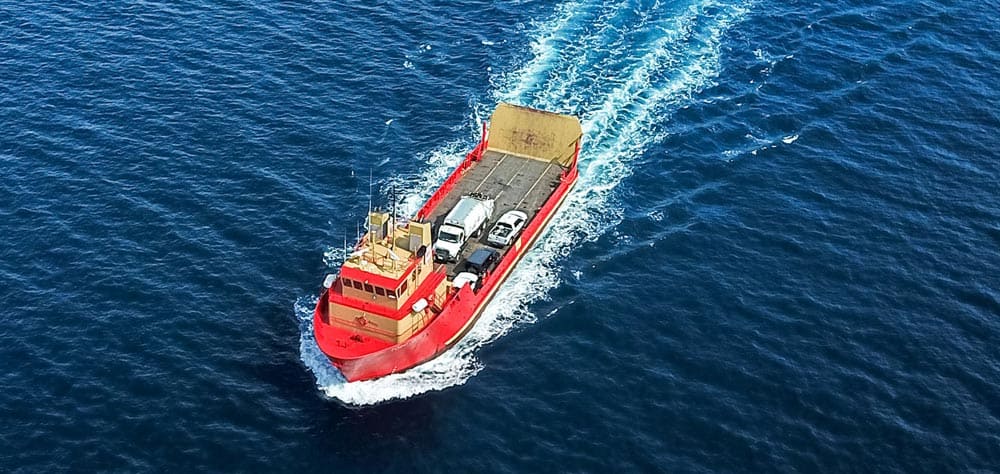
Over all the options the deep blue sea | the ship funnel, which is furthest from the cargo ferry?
the deep blue sea

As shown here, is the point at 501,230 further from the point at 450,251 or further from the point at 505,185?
the point at 505,185

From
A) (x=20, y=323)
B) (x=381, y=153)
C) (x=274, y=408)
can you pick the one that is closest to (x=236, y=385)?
(x=274, y=408)

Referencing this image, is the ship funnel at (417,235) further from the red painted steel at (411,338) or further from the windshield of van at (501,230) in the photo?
the windshield of van at (501,230)

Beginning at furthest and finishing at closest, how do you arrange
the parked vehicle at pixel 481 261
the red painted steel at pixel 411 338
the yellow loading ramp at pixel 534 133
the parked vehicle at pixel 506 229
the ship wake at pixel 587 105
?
the yellow loading ramp at pixel 534 133 < the parked vehicle at pixel 506 229 < the parked vehicle at pixel 481 261 < the ship wake at pixel 587 105 < the red painted steel at pixel 411 338

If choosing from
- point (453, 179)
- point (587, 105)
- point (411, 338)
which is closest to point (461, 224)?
point (453, 179)

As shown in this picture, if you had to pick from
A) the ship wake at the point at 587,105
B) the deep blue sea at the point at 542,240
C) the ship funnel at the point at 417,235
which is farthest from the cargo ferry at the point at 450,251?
the deep blue sea at the point at 542,240

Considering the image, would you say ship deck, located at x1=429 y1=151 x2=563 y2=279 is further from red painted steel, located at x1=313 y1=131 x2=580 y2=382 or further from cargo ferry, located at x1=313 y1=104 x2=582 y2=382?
red painted steel, located at x1=313 y1=131 x2=580 y2=382
